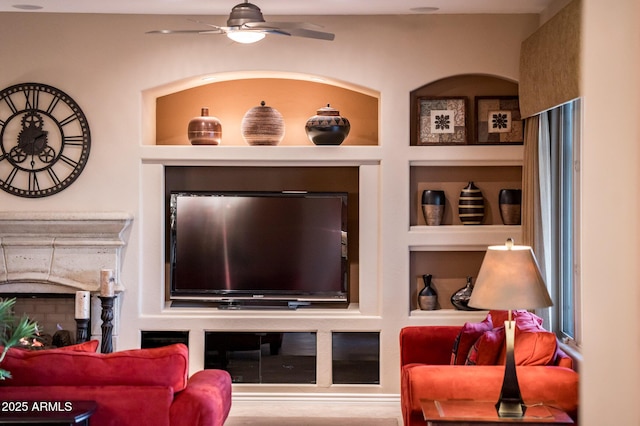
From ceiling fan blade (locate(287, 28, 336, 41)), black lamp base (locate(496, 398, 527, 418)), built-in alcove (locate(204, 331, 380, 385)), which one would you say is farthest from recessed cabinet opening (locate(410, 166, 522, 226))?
black lamp base (locate(496, 398, 527, 418))

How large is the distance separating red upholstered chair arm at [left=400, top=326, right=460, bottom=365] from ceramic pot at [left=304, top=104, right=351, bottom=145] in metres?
1.64

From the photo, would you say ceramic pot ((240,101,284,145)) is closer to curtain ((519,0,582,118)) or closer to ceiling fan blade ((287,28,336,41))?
ceiling fan blade ((287,28,336,41))

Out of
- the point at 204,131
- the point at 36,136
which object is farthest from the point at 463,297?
the point at 36,136

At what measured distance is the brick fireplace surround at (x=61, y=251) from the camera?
548 cm

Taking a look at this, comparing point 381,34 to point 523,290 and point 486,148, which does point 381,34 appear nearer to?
point 486,148

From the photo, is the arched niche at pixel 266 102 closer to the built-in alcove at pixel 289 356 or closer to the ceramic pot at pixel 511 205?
the ceramic pot at pixel 511 205

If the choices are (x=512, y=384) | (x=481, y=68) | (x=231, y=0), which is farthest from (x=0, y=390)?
(x=481, y=68)

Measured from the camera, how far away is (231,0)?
510 centimetres

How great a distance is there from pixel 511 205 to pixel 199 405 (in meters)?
3.17

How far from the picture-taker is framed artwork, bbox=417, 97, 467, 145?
562cm

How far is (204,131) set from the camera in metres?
5.70

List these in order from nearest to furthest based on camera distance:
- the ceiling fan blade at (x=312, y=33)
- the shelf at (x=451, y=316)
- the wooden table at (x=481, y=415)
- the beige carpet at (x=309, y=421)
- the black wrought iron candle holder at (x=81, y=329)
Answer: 1. the wooden table at (x=481, y=415)
2. the ceiling fan blade at (x=312, y=33)
3. the beige carpet at (x=309, y=421)
4. the black wrought iron candle holder at (x=81, y=329)
5. the shelf at (x=451, y=316)

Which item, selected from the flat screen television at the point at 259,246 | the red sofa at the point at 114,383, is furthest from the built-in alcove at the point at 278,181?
the red sofa at the point at 114,383

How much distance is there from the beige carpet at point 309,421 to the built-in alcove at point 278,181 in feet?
3.68
